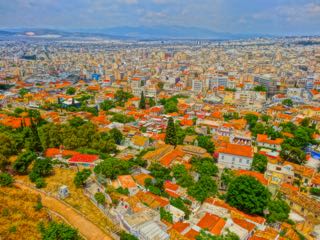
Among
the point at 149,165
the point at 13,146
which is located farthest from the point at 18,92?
the point at 149,165

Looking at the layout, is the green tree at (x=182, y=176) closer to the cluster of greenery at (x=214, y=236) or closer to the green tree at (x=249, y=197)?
the green tree at (x=249, y=197)

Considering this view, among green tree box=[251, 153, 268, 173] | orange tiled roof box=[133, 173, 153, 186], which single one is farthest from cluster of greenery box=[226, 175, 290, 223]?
orange tiled roof box=[133, 173, 153, 186]

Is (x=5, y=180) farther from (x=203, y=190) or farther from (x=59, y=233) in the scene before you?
(x=203, y=190)

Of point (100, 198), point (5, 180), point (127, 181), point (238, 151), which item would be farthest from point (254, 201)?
point (5, 180)

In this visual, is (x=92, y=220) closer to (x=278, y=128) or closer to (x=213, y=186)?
(x=213, y=186)

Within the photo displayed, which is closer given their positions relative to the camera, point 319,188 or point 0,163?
point 0,163

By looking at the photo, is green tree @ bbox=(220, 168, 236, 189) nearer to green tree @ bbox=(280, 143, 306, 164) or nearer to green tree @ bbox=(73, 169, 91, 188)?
green tree @ bbox=(280, 143, 306, 164)
